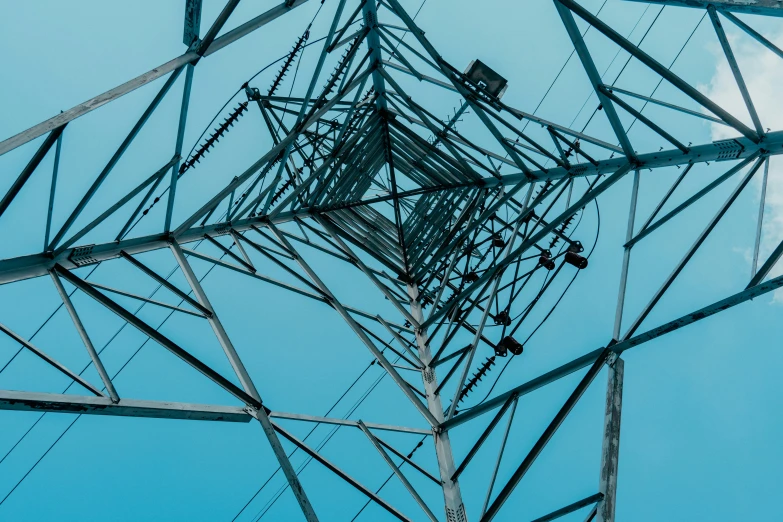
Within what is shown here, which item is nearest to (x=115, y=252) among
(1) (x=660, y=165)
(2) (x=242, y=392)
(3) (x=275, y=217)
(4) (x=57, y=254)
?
(4) (x=57, y=254)

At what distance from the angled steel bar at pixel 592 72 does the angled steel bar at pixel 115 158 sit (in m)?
3.77

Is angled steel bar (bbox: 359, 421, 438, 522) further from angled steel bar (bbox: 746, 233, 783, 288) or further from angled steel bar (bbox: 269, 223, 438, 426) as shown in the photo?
angled steel bar (bbox: 746, 233, 783, 288)

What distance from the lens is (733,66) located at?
5559mm

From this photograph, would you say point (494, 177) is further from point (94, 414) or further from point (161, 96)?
point (94, 414)

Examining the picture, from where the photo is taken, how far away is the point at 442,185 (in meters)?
13.4

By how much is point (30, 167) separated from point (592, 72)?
217 inches

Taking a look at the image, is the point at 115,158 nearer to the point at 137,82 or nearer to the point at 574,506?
the point at 137,82

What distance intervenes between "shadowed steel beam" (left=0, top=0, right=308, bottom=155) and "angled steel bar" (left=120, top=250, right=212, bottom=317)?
7.90ft

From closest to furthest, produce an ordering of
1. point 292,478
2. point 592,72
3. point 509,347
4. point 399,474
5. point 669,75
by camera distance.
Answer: point 292,478
point 669,75
point 592,72
point 399,474
point 509,347

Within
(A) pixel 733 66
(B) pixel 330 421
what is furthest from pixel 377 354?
(A) pixel 733 66

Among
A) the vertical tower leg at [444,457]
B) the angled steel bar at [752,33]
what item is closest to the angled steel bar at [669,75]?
the angled steel bar at [752,33]

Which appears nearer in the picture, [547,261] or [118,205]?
[118,205]

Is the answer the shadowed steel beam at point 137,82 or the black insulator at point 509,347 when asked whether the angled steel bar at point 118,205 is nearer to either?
the shadowed steel beam at point 137,82

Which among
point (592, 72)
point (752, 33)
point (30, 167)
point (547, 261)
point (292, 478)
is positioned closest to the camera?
point (30, 167)
